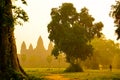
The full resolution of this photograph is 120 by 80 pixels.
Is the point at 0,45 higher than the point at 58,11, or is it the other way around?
the point at 58,11

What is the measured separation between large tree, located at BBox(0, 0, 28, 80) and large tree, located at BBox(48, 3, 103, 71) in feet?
140

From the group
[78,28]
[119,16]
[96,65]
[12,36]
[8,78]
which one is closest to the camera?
[8,78]

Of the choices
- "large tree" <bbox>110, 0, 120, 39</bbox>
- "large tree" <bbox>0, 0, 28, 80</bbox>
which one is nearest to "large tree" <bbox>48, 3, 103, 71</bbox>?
"large tree" <bbox>110, 0, 120, 39</bbox>

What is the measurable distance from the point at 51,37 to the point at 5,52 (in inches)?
1890

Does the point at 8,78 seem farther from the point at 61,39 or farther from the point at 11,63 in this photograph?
the point at 61,39

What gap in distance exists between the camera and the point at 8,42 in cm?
2748

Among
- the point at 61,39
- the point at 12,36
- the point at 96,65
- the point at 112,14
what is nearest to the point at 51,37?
the point at 61,39

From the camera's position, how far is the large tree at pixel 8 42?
84.1 feet

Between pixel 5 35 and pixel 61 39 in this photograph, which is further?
pixel 61 39

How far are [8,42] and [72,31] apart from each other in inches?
1742

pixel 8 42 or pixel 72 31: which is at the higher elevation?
pixel 72 31

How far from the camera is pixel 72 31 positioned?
7106 centimetres

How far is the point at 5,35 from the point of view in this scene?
89.6ft

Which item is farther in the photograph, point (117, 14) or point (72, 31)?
point (72, 31)
